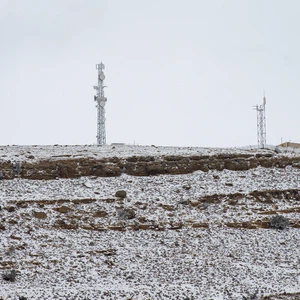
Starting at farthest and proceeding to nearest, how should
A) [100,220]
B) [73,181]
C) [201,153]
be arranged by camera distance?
[201,153]
[73,181]
[100,220]

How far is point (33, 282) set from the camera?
56.3 feet

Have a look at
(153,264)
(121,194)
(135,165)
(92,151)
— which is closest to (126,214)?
(121,194)

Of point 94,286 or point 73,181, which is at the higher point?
point 73,181

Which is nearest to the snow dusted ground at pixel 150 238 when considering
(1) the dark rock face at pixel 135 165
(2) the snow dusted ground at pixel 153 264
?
(2) the snow dusted ground at pixel 153 264

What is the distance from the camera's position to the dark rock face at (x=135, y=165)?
28.5 meters

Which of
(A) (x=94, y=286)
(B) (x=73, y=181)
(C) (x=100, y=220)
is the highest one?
(B) (x=73, y=181)

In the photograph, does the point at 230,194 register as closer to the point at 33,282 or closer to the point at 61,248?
the point at 61,248

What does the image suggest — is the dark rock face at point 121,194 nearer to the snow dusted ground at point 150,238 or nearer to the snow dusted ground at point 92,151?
the snow dusted ground at point 150,238

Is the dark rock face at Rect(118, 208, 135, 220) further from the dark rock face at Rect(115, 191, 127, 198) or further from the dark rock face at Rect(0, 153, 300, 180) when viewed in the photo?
the dark rock face at Rect(0, 153, 300, 180)

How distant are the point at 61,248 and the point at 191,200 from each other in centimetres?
870

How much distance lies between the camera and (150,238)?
21.7m

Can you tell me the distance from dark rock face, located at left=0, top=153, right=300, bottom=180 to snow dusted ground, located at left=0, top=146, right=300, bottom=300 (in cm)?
63

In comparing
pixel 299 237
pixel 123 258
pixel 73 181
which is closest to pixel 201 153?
pixel 73 181

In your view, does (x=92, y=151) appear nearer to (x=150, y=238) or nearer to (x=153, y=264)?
(x=150, y=238)
